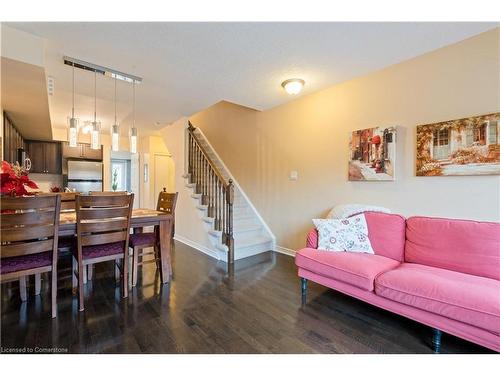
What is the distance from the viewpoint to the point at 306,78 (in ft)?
Answer: 9.28

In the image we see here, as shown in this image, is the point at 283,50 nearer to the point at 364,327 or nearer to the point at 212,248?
the point at 364,327

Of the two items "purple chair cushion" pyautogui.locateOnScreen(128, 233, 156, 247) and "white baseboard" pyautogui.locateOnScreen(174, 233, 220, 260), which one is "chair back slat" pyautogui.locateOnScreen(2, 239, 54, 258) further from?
"white baseboard" pyautogui.locateOnScreen(174, 233, 220, 260)

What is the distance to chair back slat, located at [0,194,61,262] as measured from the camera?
1.72 metres

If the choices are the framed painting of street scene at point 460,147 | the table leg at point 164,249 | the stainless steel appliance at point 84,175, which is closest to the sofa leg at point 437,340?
the framed painting of street scene at point 460,147

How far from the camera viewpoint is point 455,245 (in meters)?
1.95

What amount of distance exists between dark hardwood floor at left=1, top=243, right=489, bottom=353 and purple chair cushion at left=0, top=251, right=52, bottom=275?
415 millimetres

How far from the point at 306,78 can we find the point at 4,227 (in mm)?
3153

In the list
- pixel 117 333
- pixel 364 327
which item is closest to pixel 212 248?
pixel 117 333

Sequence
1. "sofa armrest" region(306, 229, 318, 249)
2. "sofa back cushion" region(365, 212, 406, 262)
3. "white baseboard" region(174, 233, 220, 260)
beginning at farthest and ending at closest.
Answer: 1. "white baseboard" region(174, 233, 220, 260)
2. "sofa armrest" region(306, 229, 318, 249)
3. "sofa back cushion" region(365, 212, 406, 262)

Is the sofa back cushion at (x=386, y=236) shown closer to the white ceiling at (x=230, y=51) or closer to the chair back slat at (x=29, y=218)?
the white ceiling at (x=230, y=51)

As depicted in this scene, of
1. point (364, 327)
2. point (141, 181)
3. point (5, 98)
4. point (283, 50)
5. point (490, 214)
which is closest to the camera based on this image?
point (364, 327)

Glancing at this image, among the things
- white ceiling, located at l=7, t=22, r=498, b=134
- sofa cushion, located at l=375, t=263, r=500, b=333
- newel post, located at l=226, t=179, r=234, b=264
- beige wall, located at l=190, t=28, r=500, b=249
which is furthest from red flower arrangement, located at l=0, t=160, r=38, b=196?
beige wall, located at l=190, t=28, r=500, b=249

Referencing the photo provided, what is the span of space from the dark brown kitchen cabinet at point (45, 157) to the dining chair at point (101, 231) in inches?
156

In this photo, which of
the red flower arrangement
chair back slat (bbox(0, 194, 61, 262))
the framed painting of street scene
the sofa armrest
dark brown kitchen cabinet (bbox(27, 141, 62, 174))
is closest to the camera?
chair back slat (bbox(0, 194, 61, 262))
